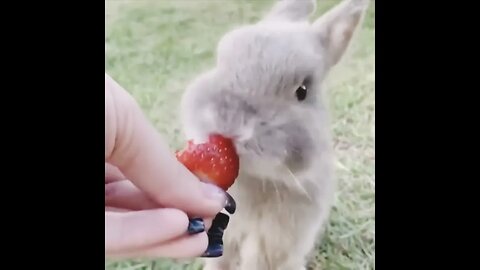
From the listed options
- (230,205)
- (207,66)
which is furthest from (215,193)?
(207,66)

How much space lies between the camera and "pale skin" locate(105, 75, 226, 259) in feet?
2.76

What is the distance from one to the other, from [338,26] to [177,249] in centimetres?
28

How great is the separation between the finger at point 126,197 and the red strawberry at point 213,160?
5 centimetres

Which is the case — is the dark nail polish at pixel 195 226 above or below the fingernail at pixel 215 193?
below

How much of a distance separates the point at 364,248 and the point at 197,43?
282mm

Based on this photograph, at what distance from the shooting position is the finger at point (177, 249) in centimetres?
86

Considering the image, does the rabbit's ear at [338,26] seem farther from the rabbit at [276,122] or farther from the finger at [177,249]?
the finger at [177,249]

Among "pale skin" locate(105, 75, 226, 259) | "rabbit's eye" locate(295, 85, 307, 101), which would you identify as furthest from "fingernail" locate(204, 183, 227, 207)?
"rabbit's eye" locate(295, 85, 307, 101)

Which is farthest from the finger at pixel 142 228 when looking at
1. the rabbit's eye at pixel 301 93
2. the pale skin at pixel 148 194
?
the rabbit's eye at pixel 301 93

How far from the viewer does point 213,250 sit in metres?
0.87

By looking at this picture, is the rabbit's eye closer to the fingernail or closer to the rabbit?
the rabbit

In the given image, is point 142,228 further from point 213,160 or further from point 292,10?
point 292,10
